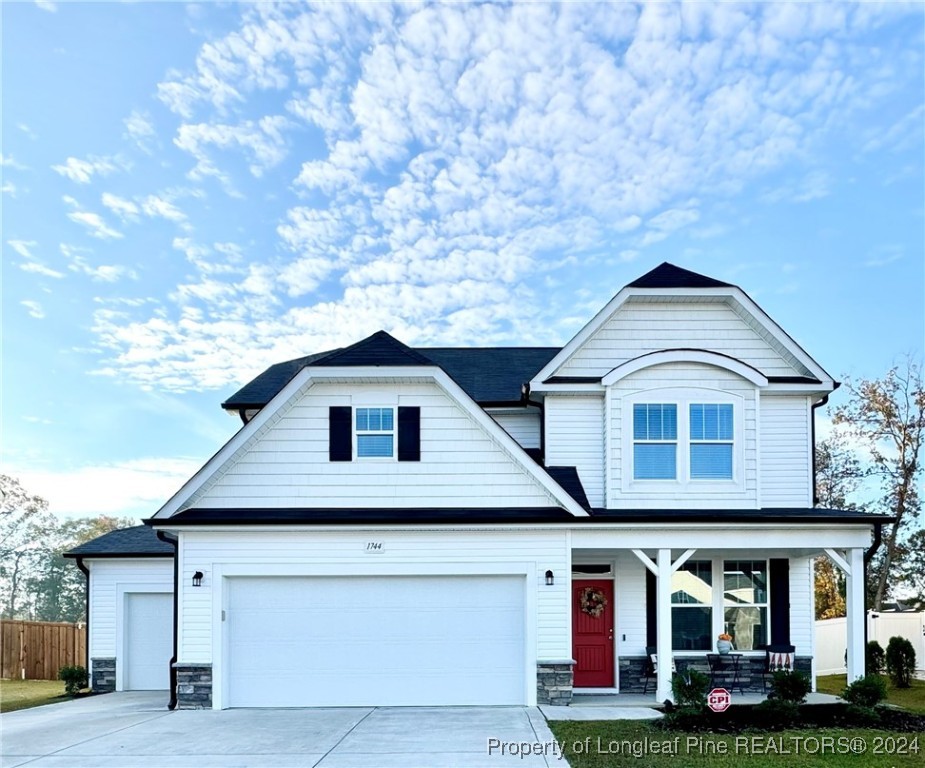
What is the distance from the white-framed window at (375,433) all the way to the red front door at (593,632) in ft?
14.1

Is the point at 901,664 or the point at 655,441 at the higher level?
the point at 655,441

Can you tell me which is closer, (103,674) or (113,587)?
(103,674)

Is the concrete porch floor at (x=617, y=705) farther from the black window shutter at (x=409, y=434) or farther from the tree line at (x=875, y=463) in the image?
the tree line at (x=875, y=463)

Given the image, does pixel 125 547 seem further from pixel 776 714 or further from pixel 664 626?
pixel 776 714

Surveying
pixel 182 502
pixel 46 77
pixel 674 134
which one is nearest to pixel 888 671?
pixel 674 134

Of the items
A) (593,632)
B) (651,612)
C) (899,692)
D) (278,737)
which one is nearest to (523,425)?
(593,632)

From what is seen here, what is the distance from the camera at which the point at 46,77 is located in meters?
14.0

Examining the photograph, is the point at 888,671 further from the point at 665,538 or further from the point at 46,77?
the point at 46,77

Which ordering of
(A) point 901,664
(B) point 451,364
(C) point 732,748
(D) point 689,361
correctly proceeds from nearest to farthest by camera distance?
(C) point 732,748 → (D) point 689,361 → (A) point 901,664 → (B) point 451,364

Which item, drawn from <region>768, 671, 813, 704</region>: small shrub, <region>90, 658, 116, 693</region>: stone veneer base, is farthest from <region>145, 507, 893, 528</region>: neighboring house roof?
<region>90, 658, 116, 693</region>: stone veneer base

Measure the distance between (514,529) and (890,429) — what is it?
18.5 m

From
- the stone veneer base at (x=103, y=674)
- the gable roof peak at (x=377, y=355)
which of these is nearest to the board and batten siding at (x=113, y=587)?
the stone veneer base at (x=103, y=674)

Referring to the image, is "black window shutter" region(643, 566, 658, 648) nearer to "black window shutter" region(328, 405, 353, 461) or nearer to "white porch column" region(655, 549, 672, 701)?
"white porch column" region(655, 549, 672, 701)

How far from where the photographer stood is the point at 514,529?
1230 cm
